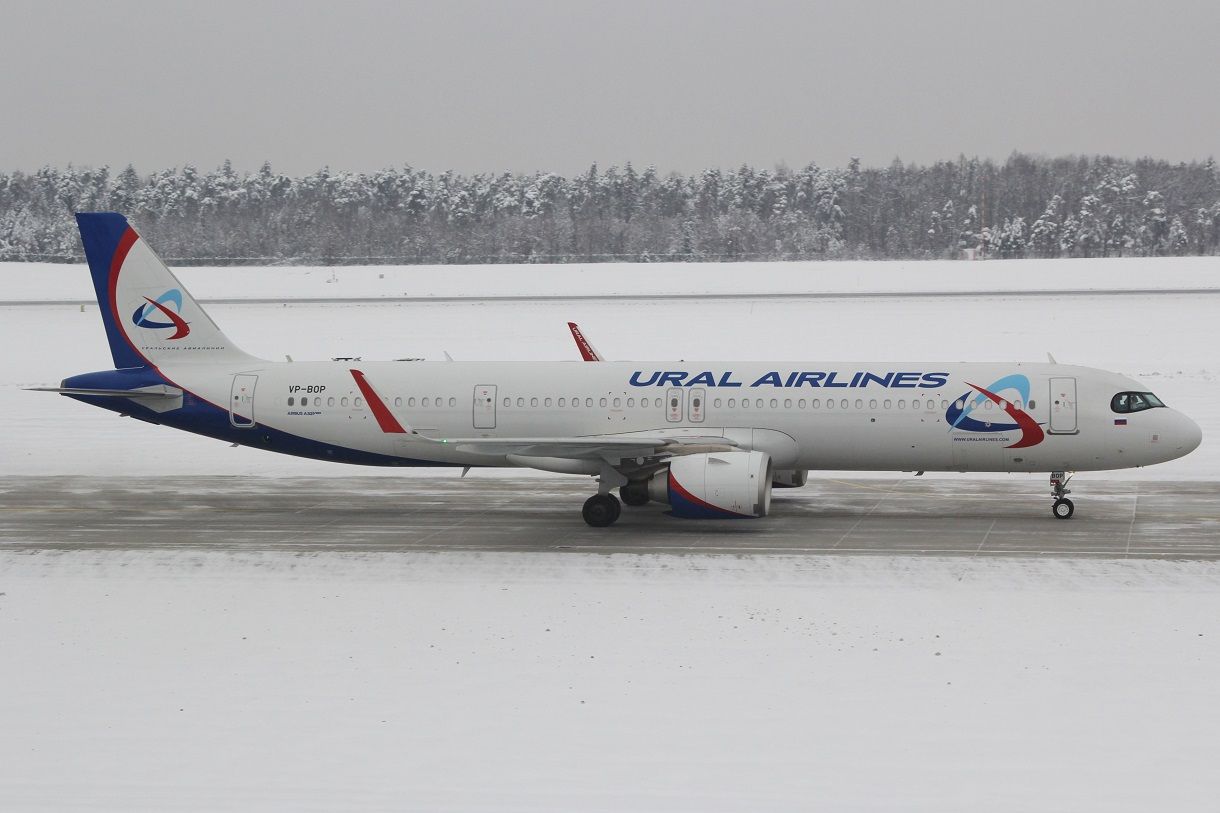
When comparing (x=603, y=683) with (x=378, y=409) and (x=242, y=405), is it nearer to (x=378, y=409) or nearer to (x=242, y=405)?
(x=378, y=409)

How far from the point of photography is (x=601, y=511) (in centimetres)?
2630

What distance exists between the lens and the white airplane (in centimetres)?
2630

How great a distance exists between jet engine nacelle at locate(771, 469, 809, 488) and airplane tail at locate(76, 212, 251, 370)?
12.2 metres

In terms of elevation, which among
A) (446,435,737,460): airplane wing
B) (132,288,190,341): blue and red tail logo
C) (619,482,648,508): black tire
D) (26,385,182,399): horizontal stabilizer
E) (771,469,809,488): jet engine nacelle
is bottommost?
(619,482,648,508): black tire

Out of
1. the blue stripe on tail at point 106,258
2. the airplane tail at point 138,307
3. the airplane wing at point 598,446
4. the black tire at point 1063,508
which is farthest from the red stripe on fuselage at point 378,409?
the black tire at point 1063,508

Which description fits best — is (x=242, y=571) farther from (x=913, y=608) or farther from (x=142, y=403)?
(x=913, y=608)

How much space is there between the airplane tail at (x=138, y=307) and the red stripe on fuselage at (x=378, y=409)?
12.1 ft

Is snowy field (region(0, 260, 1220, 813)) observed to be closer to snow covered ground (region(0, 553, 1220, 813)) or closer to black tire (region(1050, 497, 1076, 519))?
snow covered ground (region(0, 553, 1220, 813))

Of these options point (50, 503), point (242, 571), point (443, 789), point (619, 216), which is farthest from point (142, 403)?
point (619, 216)

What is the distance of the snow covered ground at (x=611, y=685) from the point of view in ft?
42.2

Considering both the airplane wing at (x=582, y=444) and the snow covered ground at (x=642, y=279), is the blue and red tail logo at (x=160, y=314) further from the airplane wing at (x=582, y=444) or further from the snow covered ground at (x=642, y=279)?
the snow covered ground at (x=642, y=279)

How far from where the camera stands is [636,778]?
1302 centimetres

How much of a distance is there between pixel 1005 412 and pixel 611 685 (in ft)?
44.7

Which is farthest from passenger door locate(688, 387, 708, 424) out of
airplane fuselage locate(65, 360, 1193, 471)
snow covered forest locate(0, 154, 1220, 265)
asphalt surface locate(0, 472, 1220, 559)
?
snow covered forest locate(0, 154, 1220, 265)
